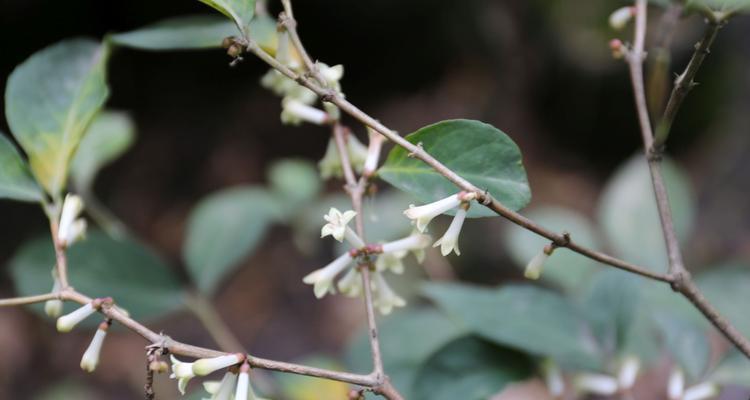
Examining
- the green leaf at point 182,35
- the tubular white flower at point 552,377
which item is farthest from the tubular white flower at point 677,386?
the green leaf at point 182,35

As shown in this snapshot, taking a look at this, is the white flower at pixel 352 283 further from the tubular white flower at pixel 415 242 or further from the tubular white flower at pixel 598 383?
the tubular white flower at pixel 598 383

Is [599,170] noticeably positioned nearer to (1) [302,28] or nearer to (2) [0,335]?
(1) [302,28]

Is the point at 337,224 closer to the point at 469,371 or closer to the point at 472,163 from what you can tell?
the point at 472,163

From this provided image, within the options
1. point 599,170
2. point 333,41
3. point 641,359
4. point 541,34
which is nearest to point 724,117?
point 599,170

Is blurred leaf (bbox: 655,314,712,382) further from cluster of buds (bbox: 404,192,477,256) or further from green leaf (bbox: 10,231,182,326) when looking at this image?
green leaf (bbox: 10,231,182,326)

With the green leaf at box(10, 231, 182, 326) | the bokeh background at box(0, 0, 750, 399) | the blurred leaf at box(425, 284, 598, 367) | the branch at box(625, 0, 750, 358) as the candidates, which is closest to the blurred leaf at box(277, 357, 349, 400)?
the green leaf at box(10, 231, 182, 326)
